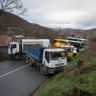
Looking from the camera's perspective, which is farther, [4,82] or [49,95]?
[4,82]

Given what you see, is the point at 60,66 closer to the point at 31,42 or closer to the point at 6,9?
the point at 31,42

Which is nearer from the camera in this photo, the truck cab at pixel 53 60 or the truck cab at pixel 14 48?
the truck cab at pixel 53 60

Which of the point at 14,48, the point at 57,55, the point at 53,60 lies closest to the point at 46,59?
the point at 53,60

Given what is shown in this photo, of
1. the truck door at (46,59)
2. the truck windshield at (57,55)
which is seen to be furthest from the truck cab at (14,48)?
the truck windshield at (57,55)

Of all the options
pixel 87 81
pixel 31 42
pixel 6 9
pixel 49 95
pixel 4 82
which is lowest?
pixel 4 82

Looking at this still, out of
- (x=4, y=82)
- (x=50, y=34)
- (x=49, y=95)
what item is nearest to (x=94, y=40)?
(x=49, y=95)

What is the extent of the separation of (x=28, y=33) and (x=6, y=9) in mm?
18349

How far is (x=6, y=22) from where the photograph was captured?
15.8m

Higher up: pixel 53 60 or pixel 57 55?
pixel 57 55

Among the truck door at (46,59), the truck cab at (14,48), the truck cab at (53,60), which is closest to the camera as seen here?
the truck cab at (53,60)

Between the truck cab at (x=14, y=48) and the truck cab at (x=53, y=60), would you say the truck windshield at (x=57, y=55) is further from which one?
the truck cab at (x=14, y=48)

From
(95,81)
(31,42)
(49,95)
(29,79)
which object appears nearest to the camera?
(95,81)

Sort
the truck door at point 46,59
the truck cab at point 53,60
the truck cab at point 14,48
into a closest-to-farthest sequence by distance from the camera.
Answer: the truck cab at point 53,60
the truck door at point 46,59
the truck cab at point 14,48

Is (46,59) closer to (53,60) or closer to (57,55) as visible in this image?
(53,60)
